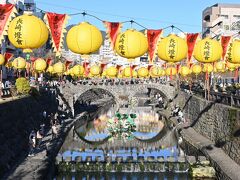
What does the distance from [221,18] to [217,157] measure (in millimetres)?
73055

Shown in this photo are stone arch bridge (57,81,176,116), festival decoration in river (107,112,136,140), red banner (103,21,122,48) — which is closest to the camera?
red banner (103,21,122,48)

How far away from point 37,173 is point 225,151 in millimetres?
13063

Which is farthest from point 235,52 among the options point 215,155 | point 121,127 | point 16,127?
point 121,127

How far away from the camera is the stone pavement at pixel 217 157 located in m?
22.8

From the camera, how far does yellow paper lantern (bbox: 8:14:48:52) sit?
12.8 metres

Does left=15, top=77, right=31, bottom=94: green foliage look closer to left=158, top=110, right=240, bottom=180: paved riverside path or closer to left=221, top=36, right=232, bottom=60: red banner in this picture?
left=158, top=110, right=240, bottom=180: paved riverside path

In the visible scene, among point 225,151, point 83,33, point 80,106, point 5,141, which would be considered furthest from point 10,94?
point 80,106

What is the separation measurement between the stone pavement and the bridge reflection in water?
6.24ft

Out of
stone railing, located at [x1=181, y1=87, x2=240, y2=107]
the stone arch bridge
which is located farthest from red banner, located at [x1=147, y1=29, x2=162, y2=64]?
the stone arch bridge

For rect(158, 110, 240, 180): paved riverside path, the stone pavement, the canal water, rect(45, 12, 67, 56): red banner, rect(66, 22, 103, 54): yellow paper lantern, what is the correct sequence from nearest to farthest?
rect(66, 22, 103, 54): yellow paper lantern → rect(45, 12, 67, 56): red banner → the stone pavement → rect(158, 110, 240, 180): paved riverside path → the canal water

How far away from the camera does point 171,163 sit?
27.3 metres

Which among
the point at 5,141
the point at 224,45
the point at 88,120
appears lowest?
the point at 88,120

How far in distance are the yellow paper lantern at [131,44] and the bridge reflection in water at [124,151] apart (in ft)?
46.2

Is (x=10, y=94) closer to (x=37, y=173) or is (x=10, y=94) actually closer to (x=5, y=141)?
(x=5, y=141)
